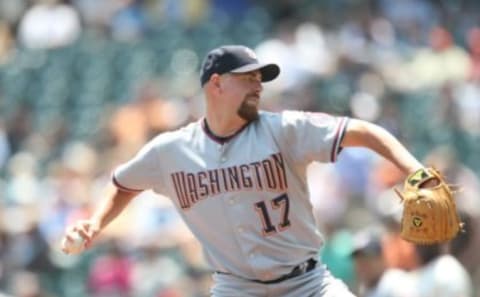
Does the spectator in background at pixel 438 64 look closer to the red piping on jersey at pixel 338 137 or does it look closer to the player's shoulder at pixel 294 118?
the player's shoulder at pixel 294 118

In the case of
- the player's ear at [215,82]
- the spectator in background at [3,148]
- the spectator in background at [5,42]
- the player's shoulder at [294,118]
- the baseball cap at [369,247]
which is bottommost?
the spectator in background at [3,148]

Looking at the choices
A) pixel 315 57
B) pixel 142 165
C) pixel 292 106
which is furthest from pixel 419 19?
pixel 142 165

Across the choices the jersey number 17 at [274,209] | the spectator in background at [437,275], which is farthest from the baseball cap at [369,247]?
the jersey number 17 at [274,209]

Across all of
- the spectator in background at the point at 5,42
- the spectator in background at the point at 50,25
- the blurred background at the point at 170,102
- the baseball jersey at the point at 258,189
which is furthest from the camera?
the spectator in background at the point at 5,42

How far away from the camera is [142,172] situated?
7.16m

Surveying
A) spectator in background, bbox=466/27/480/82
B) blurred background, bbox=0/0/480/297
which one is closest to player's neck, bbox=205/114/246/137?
blurred background, bbox=0/0/480/297

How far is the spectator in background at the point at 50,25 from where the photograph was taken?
17.6m

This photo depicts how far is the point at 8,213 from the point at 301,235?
7.66m

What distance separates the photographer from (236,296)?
684 centimetres

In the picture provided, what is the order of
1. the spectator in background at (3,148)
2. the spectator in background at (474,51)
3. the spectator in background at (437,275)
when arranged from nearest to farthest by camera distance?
the spectator in background at (437,275)
the spectator in background at (474,51)
the spectator in background at (3,148)

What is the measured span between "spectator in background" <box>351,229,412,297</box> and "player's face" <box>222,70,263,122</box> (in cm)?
144

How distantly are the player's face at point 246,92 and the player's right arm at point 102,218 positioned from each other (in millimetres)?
756

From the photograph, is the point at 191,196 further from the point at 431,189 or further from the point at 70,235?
the point at 431,189

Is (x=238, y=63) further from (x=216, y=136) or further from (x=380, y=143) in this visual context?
(x=380, y=143)
